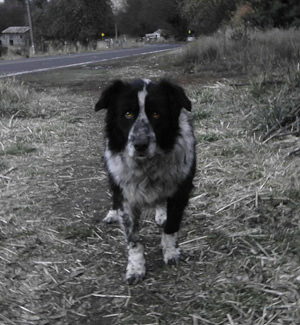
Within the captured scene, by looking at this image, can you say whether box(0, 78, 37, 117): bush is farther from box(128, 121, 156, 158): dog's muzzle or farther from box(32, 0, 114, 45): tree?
box(32, 0, 114, 45): tree

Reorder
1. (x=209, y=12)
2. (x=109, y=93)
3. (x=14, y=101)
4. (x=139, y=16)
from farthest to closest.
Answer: (x=139, y=16), (x=209, y=12), (x=14, y=101), (x=109, y=93)

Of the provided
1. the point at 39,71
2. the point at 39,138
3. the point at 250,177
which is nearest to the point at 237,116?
the point at 250,177

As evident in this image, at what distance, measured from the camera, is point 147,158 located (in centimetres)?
327

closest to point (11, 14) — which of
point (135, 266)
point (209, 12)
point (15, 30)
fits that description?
point (15, 30)

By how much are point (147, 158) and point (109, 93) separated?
0.57m

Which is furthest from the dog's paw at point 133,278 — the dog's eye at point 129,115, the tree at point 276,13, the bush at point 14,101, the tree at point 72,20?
the tree at point 72,20

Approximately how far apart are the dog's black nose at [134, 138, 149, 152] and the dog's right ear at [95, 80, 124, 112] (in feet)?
1.65

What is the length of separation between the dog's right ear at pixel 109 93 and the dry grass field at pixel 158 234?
1.15 metres

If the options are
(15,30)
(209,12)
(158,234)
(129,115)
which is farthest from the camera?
(15,30)

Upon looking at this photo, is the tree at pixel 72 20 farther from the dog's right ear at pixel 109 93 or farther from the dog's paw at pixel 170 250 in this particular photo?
the dog's paw at pixel 170 250

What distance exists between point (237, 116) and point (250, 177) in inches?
98.0

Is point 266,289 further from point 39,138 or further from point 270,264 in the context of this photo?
point 39,138

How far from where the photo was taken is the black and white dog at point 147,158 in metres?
3.13

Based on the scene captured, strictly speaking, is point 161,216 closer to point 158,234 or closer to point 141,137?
point 158,234
